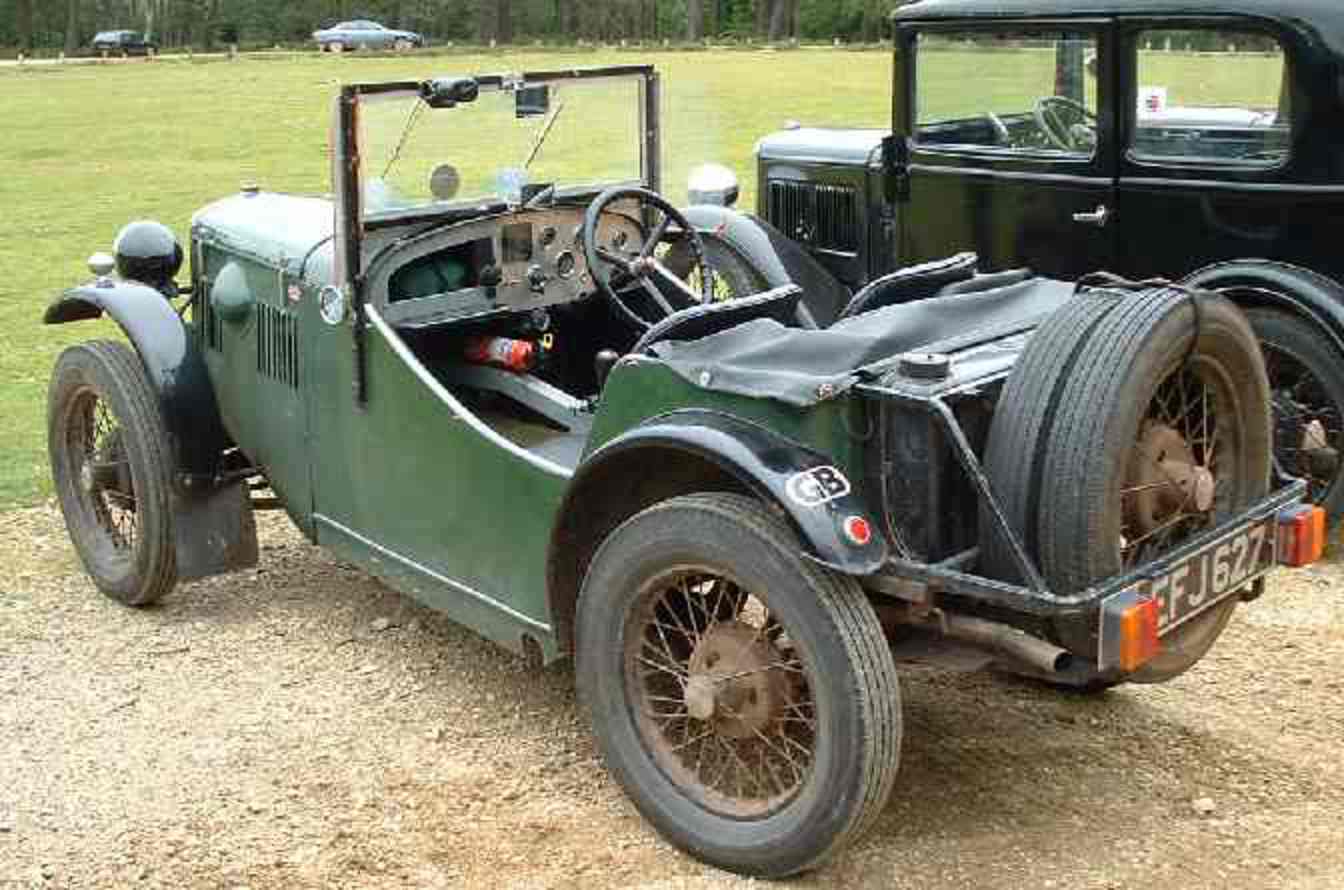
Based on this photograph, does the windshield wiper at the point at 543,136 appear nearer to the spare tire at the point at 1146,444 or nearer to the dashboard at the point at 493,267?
the dashboard at the point at 493,267

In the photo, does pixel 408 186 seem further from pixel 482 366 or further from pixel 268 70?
pixel 268 70

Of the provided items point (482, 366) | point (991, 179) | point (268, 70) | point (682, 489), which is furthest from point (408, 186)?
point (268, 70)

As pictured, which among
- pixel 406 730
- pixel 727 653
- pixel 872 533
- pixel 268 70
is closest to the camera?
pixel 872 533

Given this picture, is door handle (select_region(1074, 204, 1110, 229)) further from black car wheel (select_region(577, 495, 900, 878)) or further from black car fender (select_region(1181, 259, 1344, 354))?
black car wheel (select_region(577, 495, 900, 878))

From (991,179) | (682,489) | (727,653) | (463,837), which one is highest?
(991,179)

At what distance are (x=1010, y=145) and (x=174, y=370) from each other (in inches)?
147

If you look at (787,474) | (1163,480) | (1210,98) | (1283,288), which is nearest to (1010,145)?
(1210,98)

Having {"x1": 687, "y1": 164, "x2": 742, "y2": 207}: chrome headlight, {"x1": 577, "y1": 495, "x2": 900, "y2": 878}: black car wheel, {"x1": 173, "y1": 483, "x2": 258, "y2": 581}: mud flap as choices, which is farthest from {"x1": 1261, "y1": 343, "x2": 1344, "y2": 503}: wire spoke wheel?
{"x1": 173, "y1": 483, "x2": 258, "y2": 581}: mud flap

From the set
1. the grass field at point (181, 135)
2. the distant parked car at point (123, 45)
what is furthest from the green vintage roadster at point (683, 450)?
the distant parked car at point (123, 45)

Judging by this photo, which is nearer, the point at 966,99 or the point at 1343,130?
the point at 1343,130

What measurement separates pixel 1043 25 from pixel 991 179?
654 mm

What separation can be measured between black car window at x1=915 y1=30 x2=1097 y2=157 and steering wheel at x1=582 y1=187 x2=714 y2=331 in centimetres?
240

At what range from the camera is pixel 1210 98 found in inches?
253

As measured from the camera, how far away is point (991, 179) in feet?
22.7
